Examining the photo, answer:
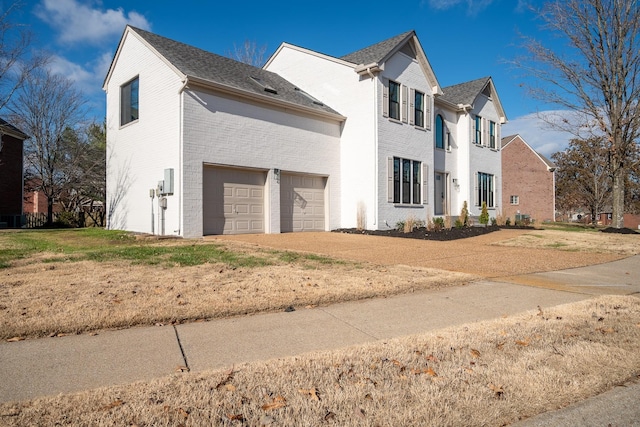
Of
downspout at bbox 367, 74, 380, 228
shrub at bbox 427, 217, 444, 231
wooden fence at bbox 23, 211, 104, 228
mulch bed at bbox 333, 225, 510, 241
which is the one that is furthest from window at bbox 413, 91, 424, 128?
wooden fence at bbox 23, 211, 104, 228

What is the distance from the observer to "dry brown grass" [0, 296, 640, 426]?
241 centimetres

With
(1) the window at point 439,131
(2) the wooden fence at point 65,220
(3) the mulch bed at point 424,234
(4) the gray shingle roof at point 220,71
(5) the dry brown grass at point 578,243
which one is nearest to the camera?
(5) the dry brown grass at point 578,243

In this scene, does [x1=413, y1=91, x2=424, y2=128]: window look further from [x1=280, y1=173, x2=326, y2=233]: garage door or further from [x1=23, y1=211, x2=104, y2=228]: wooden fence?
[x1=23, y1=211, x2=104, y2=228]: wooden fence

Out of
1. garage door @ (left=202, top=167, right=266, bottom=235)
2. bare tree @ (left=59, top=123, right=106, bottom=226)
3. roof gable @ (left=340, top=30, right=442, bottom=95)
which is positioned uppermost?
roof gable @ (left=340, top=30, right=442, bottom=95)

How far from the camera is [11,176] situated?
2336cm

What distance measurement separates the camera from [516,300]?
18.3 feet

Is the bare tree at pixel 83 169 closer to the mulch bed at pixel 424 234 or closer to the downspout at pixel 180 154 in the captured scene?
the downspout at pixel 180 154

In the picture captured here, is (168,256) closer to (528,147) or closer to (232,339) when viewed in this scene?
(232,339)

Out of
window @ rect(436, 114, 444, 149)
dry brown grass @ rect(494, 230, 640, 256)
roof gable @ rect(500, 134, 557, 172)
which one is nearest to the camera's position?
dry brown grass @ rect(494, 230, 640, 256)

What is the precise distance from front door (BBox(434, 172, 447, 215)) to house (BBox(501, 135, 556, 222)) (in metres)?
17.1

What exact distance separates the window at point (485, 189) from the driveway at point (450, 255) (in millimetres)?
11819

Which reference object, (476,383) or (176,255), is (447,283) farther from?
(176,255)

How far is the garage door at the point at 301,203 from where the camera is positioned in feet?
52.1

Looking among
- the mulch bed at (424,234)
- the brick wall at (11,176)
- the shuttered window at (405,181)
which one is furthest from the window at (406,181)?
the brick wall at (11,176)
